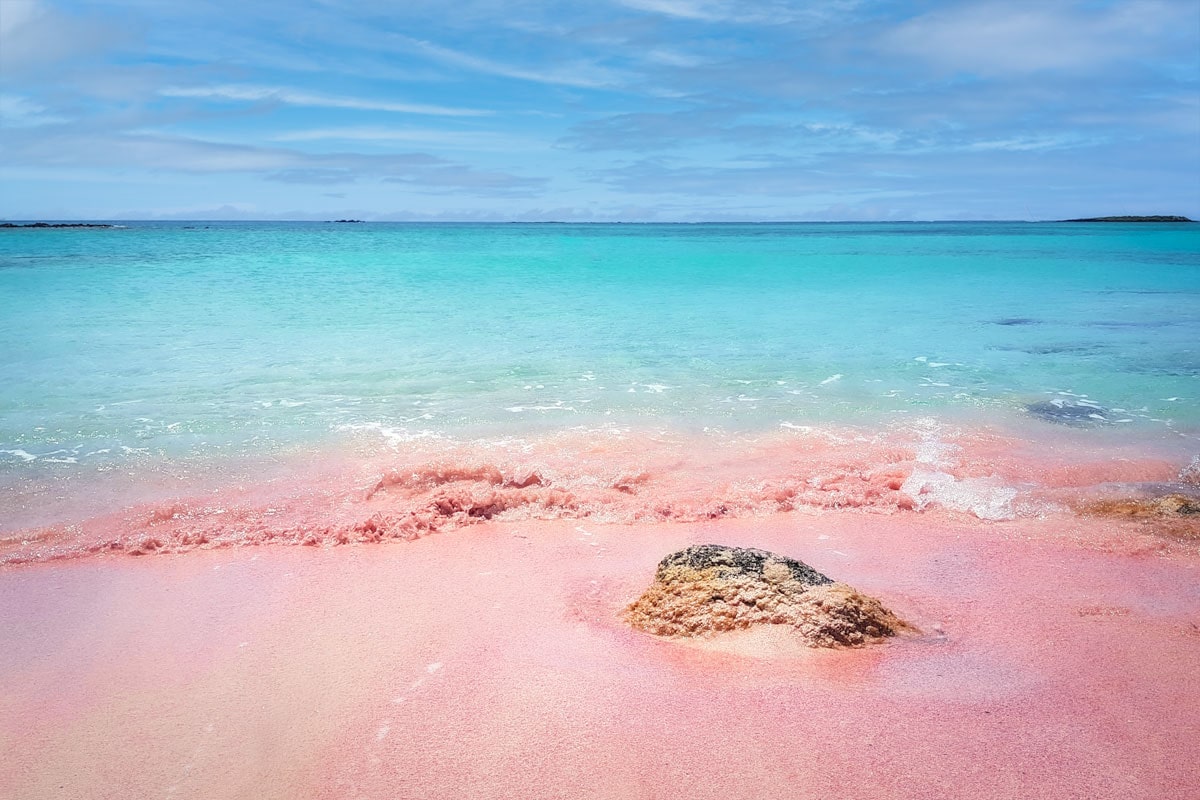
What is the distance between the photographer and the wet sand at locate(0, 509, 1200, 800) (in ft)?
9.80

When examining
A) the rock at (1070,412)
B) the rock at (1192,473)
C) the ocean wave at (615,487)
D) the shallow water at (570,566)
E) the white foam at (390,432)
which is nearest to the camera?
the shallow water at (570,566)

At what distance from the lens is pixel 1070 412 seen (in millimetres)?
9039

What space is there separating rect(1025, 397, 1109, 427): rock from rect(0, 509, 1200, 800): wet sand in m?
4.04

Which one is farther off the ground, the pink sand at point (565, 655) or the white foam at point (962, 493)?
the white foam at point (962, 493)

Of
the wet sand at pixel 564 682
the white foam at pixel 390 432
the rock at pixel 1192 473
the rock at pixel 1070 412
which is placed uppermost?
the rock at pixel 1070 412

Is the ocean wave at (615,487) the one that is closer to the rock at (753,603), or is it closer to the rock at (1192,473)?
the rock at (1192,473)

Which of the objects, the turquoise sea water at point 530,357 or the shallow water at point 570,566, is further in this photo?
the turquoise sea water at point 530,357

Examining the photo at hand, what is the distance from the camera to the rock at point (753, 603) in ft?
12.6

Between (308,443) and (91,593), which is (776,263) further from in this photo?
(91,593)

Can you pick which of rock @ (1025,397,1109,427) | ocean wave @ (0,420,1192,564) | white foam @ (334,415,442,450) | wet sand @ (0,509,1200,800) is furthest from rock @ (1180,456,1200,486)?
white foam @ (334,415,442,450)

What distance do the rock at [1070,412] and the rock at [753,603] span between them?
240 inches

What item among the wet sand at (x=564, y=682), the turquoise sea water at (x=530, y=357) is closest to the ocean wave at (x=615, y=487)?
the wet sand at (x=564, y=682)

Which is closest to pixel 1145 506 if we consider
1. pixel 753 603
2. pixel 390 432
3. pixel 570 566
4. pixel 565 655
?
pixel 753 603

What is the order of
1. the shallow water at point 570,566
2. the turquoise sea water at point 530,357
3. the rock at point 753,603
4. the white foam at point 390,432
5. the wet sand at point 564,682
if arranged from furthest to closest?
the turquoise sea water at point 530,357 → the white foam at point 390,432 → the rock at point 753,603 → the shallow water at point 570,566 → the wet sand at point 564,682
